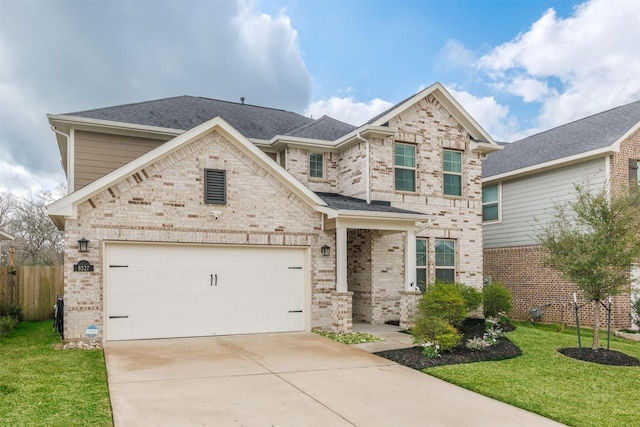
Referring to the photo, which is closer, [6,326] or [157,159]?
[157,159]

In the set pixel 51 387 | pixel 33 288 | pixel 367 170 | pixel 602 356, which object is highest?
pixel 367 170

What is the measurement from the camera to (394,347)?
10141 millimetres

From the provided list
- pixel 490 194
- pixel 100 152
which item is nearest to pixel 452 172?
pixel 490 194

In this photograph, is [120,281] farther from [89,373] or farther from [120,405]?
[120,405]

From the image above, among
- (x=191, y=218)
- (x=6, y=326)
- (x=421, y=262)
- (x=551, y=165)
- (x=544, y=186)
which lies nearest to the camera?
(x=191, y=218)

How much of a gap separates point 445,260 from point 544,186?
485 centimetres

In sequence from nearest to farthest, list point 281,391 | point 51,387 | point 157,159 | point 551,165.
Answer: point 51,387 → point 281,391 → point 157,159 → point 551,165

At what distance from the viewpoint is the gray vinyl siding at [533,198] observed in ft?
51.4

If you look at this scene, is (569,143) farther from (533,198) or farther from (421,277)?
(421,277)

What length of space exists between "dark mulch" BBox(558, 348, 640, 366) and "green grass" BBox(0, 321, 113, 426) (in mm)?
8472

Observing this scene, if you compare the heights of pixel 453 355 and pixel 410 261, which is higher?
pixel 410 261

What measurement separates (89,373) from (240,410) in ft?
9.73

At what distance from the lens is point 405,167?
48.2 feet

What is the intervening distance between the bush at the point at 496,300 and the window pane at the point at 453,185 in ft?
10.1
